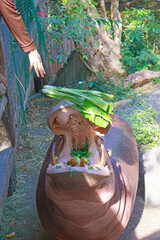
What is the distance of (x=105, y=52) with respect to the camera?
26.3ft

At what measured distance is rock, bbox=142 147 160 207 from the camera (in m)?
2.96

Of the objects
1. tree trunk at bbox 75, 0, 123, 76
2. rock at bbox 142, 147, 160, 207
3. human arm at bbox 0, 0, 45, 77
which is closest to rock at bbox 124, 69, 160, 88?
tree trunk at bbox 75, 0, 123, 76

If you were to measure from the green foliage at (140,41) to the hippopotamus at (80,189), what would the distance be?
6721mm

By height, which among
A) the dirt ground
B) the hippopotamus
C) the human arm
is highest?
the human arm

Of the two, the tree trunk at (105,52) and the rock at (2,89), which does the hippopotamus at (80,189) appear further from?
the tree trunk at (105,52)

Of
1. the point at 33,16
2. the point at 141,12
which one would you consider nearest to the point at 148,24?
the point at 141,12

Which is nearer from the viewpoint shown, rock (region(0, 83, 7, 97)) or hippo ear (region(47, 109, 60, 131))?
hippo ear (region(47, 109, 60, 131))

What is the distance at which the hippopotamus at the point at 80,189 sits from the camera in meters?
1.64

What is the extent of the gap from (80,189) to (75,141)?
0.94 feet

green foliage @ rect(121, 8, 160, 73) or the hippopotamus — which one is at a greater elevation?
the hippopotamus

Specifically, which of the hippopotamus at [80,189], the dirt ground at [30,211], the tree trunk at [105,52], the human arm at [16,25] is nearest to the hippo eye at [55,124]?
the hippopotamus at [80,189]

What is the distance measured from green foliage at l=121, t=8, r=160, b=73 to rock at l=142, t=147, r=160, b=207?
18.3 ft

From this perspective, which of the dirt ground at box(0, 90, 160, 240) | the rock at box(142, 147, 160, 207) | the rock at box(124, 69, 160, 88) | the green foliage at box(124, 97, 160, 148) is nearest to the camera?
the dirt ground at box(0, 90, 160, 240)

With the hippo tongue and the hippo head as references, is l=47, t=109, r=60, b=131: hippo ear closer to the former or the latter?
the hippo head
